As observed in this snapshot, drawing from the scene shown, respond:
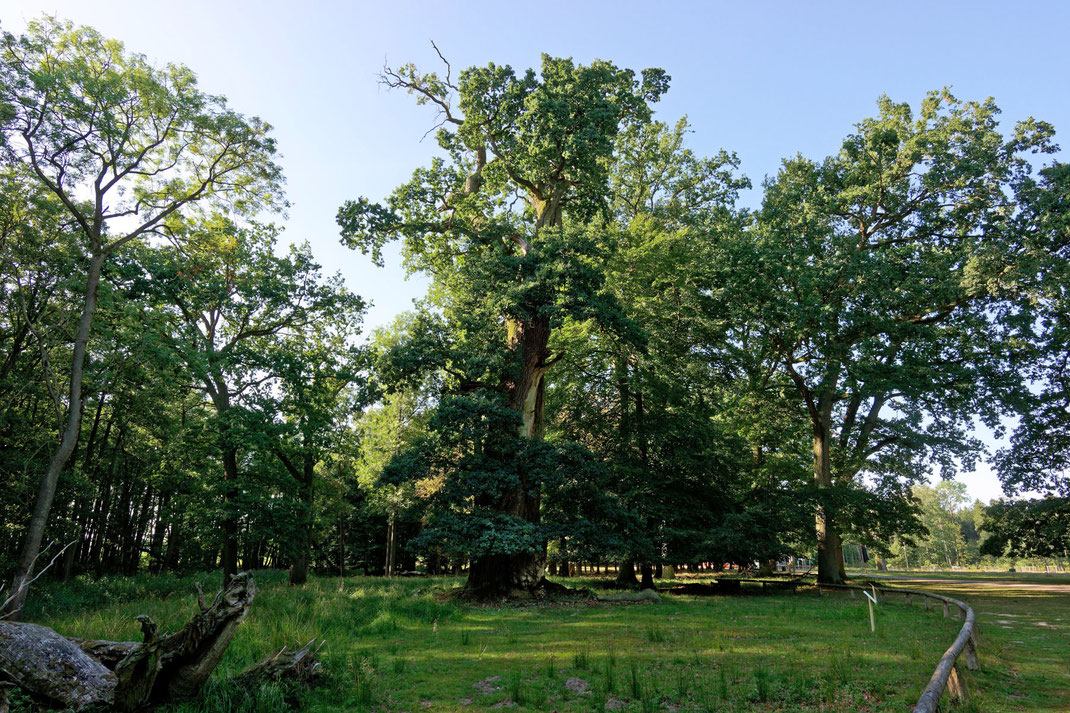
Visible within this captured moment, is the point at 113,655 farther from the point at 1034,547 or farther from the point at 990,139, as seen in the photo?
the point at 1034,547

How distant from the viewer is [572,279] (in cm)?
1603

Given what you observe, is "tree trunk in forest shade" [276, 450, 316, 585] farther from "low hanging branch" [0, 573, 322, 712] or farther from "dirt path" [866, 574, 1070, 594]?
"dirt path" [866, 574, 1070, 594]

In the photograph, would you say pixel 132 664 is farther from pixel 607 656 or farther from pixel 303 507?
pixel 303 507

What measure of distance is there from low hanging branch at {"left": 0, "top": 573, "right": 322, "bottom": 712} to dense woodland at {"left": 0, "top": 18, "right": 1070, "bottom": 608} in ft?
27.5

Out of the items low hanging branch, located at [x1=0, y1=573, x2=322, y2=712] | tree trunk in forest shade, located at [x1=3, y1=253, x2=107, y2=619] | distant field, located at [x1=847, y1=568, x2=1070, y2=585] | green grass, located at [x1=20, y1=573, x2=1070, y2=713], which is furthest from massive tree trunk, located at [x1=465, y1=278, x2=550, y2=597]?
distant field, located at [x1=847, y1=568, x2=1070, y2=585]

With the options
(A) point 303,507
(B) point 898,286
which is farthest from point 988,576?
(A) point 303,507

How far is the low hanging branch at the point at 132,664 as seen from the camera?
515 centimetres

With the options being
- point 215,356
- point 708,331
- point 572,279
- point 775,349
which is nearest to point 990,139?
point 775,349

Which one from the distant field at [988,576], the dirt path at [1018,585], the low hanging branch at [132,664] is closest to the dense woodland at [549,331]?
the dirt path at [1018,585]

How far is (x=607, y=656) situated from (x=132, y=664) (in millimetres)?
6135

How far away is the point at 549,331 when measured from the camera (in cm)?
1941

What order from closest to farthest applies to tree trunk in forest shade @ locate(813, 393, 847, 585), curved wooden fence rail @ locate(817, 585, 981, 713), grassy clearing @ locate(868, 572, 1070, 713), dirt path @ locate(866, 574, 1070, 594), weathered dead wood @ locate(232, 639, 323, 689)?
curved wooden fence rail @ locate(817, 585, 981, 713) → weathered dead wood @ locate(232, 639, 323, 689) → grassy clearing @ locate(868, 572, 1070, 713) → tree trunk in forest shade @ locate(813, 393, 847, 585) → dirt path @ locate(866, 574, 1070, 594)

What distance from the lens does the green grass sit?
599 centimetres

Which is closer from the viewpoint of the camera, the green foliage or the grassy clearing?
the grassy clearing
